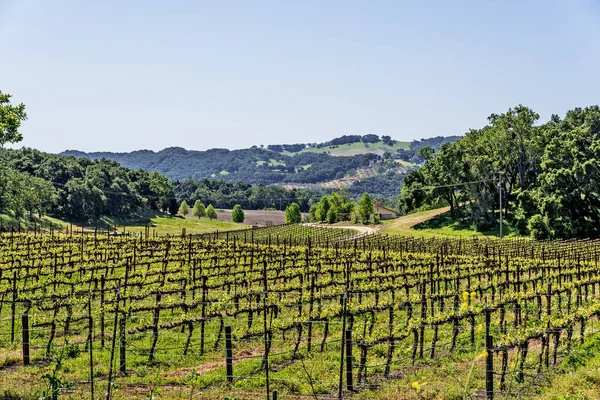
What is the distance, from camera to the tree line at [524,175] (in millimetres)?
64875

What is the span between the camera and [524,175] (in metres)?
77.4

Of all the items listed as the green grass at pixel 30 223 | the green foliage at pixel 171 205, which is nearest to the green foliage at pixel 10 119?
the green grass at pixel 30 223

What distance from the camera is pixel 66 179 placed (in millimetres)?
101938

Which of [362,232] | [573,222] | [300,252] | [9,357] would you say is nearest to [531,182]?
[573,222]

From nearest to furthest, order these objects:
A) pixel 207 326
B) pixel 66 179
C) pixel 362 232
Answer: pixel 207 326 < pixel 362 232 < pixel 66 179

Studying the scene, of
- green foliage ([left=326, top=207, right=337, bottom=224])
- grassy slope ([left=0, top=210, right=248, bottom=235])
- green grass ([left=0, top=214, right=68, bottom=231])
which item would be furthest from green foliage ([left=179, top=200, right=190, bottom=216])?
green grass ([left=0, top=214, right=68, bottom=231])

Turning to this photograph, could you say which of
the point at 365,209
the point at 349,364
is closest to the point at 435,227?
the point at 365,209

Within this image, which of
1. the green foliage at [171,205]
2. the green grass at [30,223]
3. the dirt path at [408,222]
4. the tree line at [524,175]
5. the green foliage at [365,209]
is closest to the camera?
the tree line at [524,175]

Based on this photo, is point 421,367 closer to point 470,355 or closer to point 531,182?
point 470,355

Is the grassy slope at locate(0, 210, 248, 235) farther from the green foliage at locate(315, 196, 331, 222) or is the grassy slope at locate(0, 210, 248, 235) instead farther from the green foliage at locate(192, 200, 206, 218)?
the green foliage at locate(192, 200, 206, 218)

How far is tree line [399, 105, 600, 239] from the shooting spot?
213 feet

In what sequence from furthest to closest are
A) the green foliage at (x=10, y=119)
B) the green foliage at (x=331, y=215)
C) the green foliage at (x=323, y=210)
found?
the green foliage at (x=323, y=210), the green foliage at (x=331, y=215), the green foliage at (x=10, y=119)

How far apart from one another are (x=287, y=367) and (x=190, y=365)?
2.39 meters

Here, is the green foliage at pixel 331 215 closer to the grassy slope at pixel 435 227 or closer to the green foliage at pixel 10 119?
the grassy slope at pixel 435 227
